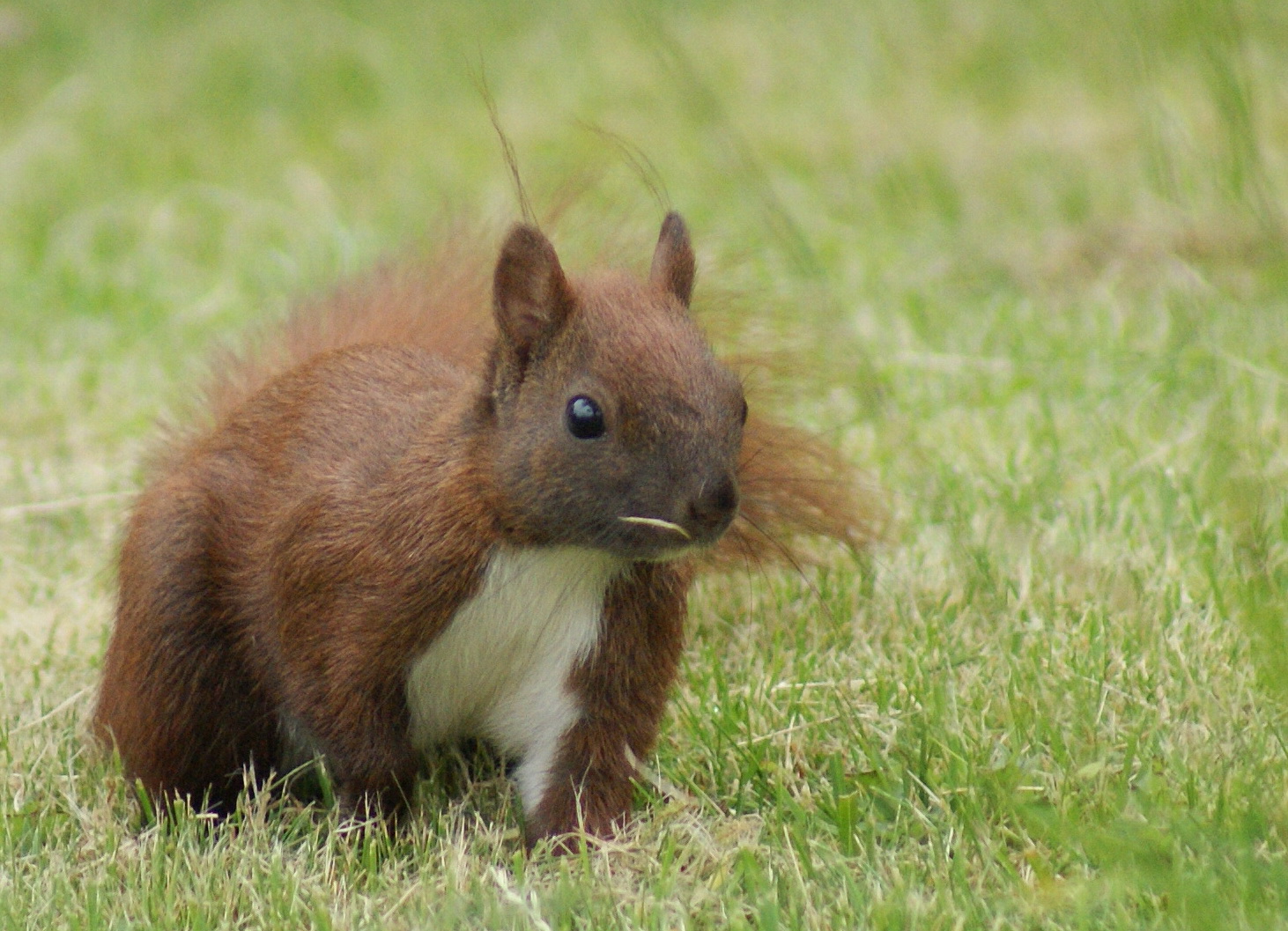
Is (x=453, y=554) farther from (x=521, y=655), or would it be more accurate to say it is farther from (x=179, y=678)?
(x=179, y=678)

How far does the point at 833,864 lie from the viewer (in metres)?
2.24

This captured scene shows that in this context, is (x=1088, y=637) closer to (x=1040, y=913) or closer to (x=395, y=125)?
(x=1040, y=913)

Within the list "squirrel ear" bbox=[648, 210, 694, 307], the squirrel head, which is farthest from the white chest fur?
"squirrel ear" bbox=[648, 210, 694, 307]

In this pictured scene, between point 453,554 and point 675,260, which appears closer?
point 453,554

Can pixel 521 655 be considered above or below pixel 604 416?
below

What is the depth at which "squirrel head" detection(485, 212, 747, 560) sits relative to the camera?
2.09 meters

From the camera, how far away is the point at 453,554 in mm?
2248

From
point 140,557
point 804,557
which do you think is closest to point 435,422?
point 140,557

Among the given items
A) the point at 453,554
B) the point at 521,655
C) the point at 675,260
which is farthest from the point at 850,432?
the point at 453,554

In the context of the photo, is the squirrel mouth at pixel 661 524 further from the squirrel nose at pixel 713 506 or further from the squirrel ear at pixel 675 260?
the squirrel ear at pixel 675 260

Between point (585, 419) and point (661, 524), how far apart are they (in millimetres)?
182

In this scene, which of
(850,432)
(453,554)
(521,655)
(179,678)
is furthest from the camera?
(850,432)

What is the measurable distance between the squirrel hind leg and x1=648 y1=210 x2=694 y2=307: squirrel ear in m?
0.81

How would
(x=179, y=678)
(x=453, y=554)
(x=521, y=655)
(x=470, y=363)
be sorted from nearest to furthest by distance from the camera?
(x=453, y=554) → (x=521, y=655) → (x=179, y=678) → (x=470, y=363)
